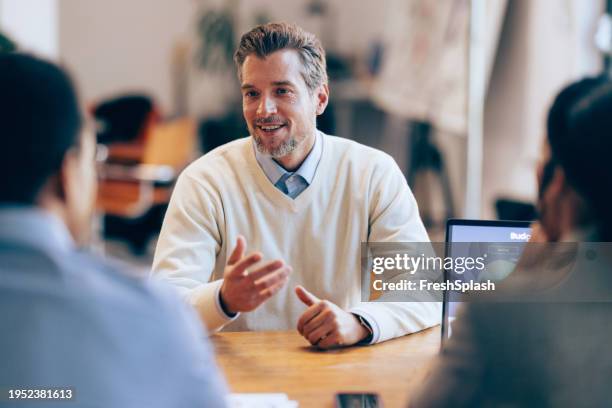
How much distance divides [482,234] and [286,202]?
0.51 m

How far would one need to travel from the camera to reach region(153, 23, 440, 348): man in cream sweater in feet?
5.64

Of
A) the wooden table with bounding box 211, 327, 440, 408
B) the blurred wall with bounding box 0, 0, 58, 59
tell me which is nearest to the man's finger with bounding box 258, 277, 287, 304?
the wooden table with bounding box 211, 327, 440, 408

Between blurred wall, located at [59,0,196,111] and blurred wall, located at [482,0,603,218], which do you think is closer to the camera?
blurred wall, located at [482,0,603,218]

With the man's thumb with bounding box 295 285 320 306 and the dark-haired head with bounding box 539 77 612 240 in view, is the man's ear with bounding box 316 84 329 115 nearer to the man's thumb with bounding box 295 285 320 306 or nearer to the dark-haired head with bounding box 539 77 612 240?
the man's thumb with bounding box 295 285 320 306

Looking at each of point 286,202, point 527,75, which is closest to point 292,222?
point 286,202

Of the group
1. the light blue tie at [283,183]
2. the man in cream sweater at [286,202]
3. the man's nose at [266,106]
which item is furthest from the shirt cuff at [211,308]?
the man's nose at [266,106]

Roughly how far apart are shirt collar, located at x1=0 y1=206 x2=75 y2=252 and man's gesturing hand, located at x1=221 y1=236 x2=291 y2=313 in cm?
54

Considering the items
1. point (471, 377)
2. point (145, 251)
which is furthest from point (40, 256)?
point (145, 251)

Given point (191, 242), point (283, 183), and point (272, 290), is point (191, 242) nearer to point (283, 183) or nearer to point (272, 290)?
point (283, 183)

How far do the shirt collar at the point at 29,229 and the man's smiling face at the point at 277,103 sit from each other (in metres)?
1.04

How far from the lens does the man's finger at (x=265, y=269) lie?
4.37 feet

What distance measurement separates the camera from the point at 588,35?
389 cm

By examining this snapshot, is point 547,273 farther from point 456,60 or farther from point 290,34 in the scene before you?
point 456,60

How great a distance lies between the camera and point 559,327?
3.15ft
